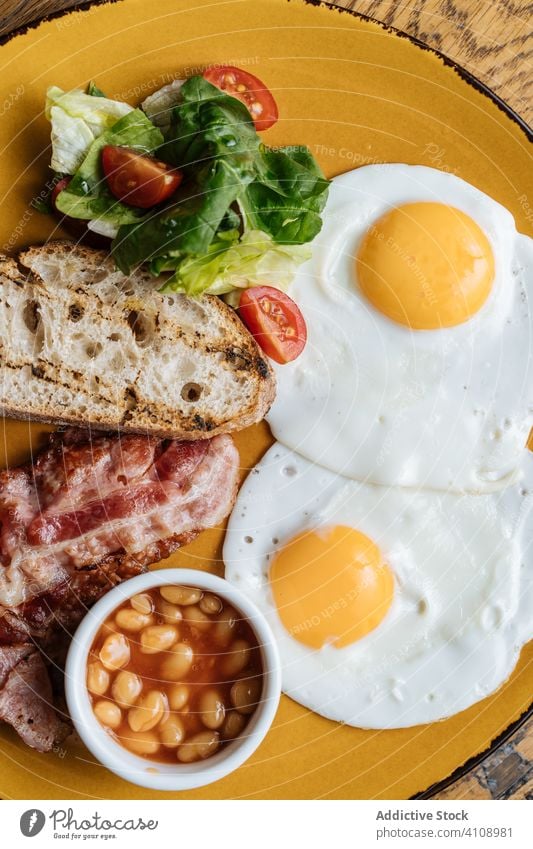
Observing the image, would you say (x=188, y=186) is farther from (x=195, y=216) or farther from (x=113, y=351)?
(x=113, y=351)

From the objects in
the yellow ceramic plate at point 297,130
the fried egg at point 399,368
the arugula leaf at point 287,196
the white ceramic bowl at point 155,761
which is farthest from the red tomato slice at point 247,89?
the white ceramic bowl at point 155,761

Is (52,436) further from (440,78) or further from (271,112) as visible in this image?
(440,78)

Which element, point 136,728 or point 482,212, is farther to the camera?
point 482,212

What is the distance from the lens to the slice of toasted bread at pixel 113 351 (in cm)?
214

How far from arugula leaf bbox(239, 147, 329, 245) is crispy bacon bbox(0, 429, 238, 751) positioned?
63 cm

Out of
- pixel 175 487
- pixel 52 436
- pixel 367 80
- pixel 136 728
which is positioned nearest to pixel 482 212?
pixel 367 80

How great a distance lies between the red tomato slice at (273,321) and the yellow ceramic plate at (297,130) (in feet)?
0.86

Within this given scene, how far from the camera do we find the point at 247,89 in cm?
225

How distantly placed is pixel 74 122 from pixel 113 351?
628mm

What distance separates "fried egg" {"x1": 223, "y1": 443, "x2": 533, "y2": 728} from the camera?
88.0 inches

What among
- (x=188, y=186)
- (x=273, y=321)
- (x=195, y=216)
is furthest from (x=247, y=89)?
(x=273, y=321)

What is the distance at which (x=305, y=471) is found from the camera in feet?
7.50

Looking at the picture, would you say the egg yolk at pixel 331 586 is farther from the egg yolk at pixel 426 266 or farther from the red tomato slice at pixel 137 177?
the red tomato slice at pixel 137 177
